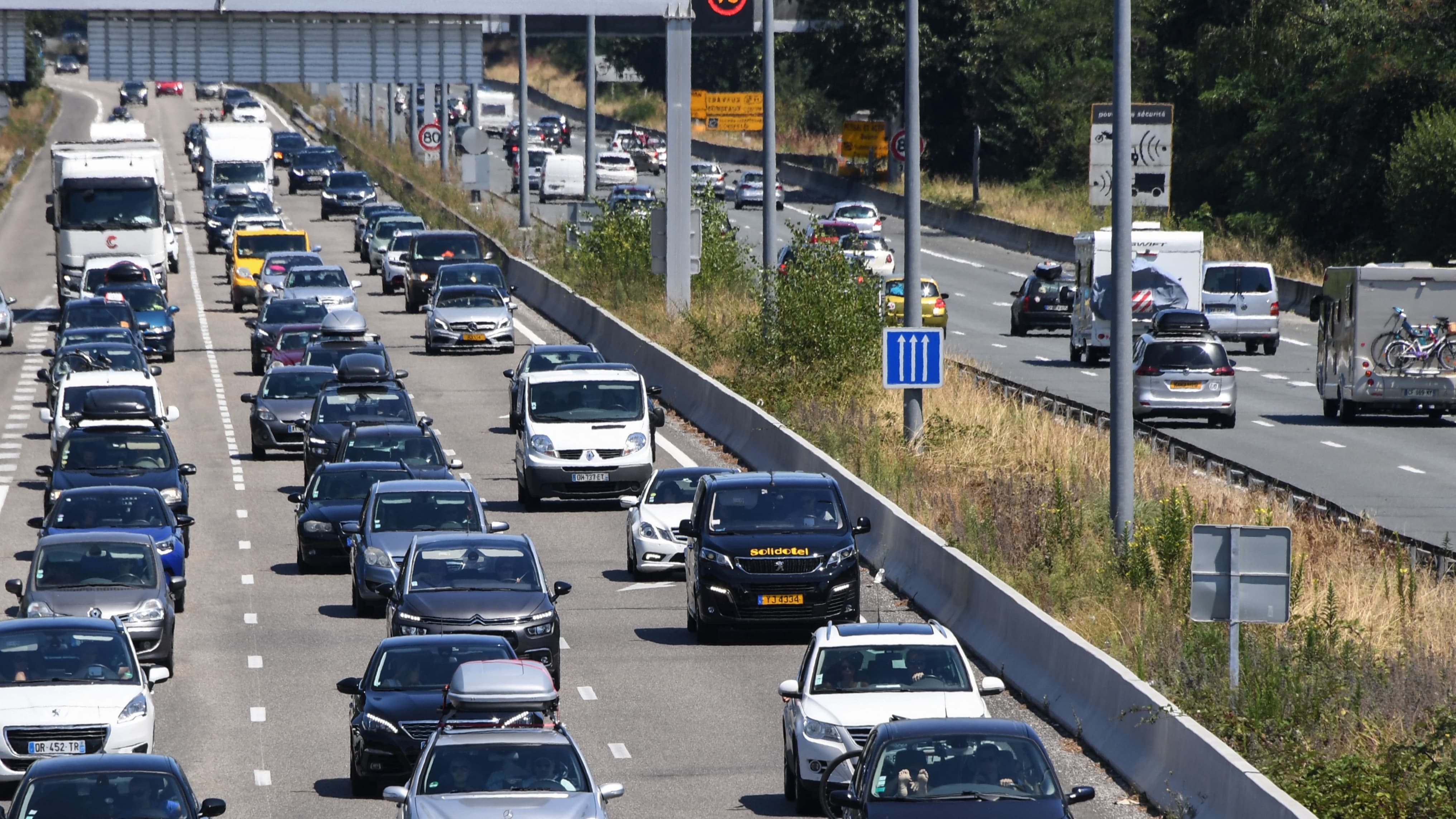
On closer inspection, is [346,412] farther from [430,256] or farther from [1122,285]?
[430,256]

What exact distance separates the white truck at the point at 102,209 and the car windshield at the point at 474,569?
120 feet

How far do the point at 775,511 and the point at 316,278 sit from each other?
3110cm

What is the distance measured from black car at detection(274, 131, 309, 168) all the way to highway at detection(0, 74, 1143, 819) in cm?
6041

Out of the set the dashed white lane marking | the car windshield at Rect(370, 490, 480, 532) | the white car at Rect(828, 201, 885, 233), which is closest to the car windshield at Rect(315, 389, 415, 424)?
the dashed white lane marking

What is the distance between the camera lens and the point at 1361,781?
14023 mm

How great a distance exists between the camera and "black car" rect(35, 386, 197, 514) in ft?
98.3

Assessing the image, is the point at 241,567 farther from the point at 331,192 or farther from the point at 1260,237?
the point at 331,192

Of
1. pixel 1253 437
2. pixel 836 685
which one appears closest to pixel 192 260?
pixel 1253 437

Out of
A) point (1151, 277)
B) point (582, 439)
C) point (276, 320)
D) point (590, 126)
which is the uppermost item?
point (590, 126)

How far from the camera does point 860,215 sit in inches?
3000

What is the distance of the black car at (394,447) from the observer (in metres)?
30.7

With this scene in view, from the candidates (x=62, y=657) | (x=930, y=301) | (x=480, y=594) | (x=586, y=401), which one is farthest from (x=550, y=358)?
(x=62, y=657)

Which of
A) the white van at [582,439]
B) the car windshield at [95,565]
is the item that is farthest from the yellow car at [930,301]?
the car windshield at [95,565]

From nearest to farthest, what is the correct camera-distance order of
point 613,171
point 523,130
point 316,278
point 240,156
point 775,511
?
point 775,511
point 316,278
point 523,130
point 240,156
point 613,171
